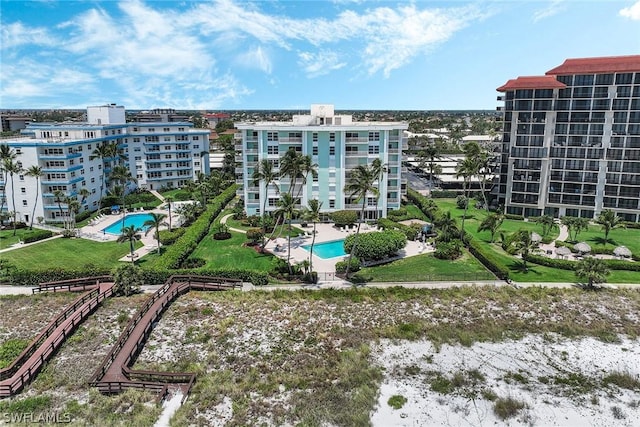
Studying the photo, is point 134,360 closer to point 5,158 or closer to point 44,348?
point 44,348

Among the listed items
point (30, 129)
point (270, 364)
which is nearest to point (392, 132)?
point (270, 364)

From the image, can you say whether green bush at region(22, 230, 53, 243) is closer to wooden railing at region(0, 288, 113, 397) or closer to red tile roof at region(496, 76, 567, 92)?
wooden railing at region(0, 288, 113, 397)

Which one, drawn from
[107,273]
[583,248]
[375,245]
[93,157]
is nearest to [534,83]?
[583,248]

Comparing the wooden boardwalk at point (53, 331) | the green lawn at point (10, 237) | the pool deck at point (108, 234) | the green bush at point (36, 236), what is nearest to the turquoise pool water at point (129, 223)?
the pool deck at point (108, 234)

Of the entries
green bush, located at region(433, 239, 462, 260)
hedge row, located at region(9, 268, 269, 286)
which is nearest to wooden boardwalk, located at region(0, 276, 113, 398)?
hedge row, located at region(9, 268, 269, 286)

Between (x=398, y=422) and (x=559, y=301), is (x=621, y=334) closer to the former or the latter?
(x=559, y=301)
